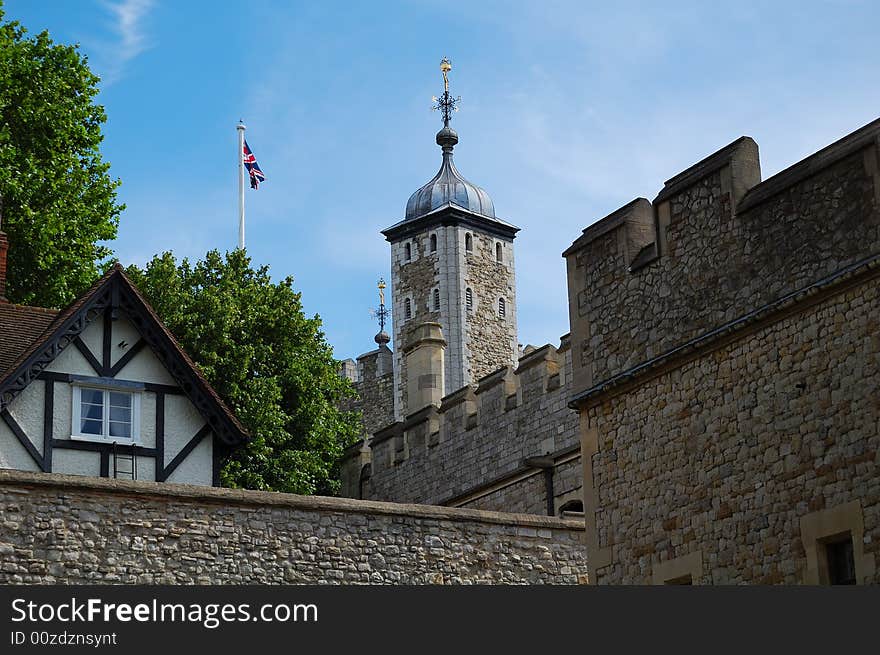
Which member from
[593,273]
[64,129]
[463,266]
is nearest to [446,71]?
[463,266]

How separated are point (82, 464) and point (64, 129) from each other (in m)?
9.45

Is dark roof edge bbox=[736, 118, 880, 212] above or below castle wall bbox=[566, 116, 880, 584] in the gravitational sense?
above

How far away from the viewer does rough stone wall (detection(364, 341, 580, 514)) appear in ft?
84.7

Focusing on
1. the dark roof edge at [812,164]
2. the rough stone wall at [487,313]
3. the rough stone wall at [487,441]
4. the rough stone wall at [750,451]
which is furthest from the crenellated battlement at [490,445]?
the rough stone wall at [487,313]

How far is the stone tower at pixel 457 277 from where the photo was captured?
163 feet

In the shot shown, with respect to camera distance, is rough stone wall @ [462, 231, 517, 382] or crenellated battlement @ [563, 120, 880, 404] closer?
crenellated battlement @ [563, 120, 880, 404]

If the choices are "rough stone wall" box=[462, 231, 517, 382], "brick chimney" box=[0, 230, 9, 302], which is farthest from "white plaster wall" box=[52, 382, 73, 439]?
"rough stone wall" box=[462, 231, 517, 382]

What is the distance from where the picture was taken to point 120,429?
21.0m

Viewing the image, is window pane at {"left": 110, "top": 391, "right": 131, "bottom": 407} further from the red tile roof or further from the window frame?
the red tile roof

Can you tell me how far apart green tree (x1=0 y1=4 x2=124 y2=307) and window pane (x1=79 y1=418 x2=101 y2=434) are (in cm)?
627

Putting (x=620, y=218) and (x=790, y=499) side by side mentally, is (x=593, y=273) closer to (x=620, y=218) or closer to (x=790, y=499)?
(x=620, y=218)

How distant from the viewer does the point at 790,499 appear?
13203 mm

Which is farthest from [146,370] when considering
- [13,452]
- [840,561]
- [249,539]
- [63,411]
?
[840,561]

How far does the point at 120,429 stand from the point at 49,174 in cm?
781
